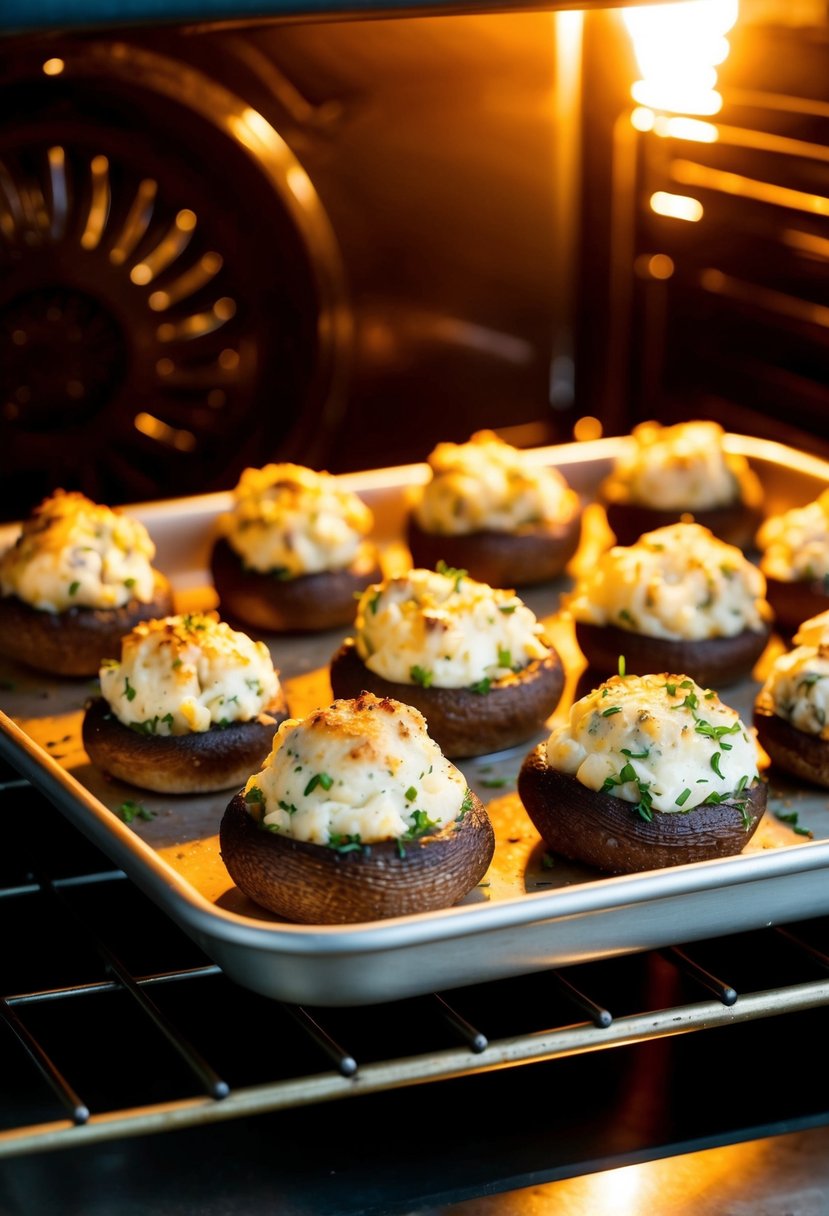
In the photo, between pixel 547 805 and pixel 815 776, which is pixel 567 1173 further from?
pixel 815 776

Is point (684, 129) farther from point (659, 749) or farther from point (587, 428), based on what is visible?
point (659, 749)

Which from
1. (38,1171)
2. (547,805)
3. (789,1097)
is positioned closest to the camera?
(38,1171)


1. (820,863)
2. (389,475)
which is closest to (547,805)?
(820,863)

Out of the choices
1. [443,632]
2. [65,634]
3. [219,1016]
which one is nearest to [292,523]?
[65,634]

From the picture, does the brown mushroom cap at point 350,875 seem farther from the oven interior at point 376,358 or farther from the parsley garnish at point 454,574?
the parsley garnish at point 454,574

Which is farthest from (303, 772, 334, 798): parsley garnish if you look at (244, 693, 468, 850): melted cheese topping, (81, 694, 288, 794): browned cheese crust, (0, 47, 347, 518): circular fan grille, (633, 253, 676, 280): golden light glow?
(633, 253, 676, 280): golden light glow

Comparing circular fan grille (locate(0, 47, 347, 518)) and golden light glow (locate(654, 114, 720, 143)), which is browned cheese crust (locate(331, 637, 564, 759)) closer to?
circular fan grille (locate(0, 47, 347, 518))

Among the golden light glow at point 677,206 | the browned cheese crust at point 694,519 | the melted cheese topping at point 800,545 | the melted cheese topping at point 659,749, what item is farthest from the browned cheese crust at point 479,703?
the golden light glow at point 677,206
